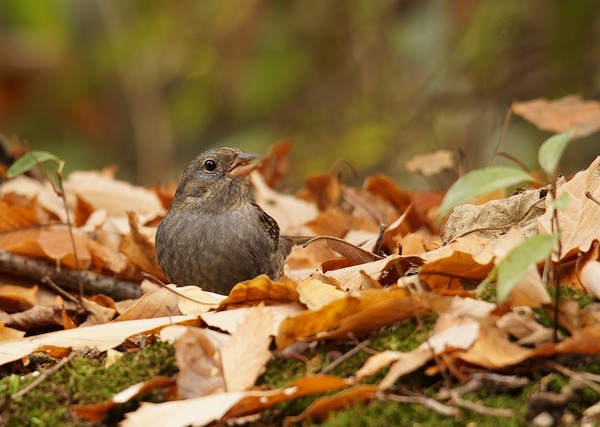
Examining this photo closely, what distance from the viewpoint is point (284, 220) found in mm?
5277

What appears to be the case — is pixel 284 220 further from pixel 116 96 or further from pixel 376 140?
pixel 116 96

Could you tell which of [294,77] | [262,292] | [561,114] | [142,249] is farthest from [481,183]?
[294,77]

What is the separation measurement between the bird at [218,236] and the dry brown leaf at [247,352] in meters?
1.44

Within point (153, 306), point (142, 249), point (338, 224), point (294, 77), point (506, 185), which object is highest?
point (506, 185)

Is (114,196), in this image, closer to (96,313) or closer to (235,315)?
(96,313)

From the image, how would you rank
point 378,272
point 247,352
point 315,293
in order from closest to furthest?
point 247,352 < point 315,293 < point 378,272

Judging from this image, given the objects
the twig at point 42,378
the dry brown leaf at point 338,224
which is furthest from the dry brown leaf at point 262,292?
the dry brown leaf at point 338,224

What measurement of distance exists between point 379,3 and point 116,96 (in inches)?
135

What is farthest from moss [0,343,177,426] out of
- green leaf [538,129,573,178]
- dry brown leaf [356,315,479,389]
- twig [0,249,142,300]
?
twig [0,249,142,300]

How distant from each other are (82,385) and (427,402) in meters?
1.02

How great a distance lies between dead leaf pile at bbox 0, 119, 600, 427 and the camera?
2.35 m

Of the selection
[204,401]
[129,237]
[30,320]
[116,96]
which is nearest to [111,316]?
[30,320]

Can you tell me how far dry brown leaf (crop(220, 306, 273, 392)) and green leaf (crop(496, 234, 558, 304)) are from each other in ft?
2.25

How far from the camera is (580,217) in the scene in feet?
10.1
